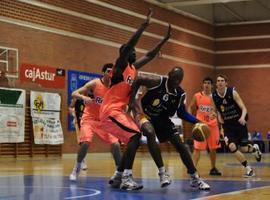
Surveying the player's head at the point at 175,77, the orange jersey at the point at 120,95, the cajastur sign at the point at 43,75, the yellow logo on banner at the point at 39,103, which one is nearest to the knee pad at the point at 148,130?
the orange jersey at the point at 120,95

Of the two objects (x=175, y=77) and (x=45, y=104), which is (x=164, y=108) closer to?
(x=175, y=77)

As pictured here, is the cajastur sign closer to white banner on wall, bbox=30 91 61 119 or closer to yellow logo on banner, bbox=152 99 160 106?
white banner on wall, bbox=30 91 61 119

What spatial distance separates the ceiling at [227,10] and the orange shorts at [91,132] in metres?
20.3

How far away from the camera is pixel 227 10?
3347 cm

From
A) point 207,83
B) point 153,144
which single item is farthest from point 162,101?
point 207,83

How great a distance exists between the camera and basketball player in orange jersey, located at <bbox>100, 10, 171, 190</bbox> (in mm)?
7949

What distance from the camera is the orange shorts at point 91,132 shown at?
392 inches

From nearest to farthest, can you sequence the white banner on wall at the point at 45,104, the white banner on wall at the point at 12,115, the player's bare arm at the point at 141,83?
the player's bare arm at the point at 141,83
the white banner on wall at the point at 12,115
the white banner on wall at the point at 45,104

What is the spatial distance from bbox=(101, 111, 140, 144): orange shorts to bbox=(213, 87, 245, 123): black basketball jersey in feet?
11.6

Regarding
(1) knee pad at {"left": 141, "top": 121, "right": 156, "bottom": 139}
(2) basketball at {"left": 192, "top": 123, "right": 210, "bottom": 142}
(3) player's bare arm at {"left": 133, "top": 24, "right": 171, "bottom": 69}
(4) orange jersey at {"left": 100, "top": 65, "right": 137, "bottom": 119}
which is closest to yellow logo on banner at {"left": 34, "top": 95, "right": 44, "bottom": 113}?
(3) player's bare arm at {"left": 133, "top": 24, "right": 171, "bottom": 69}

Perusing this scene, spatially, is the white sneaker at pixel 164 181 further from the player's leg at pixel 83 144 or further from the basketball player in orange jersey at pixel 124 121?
the player's leg at pixel 83 144

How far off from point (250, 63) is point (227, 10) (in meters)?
3.63

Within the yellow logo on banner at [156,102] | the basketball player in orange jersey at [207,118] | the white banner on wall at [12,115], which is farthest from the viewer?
the white banner on wall at [12,115]

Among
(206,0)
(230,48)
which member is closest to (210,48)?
(230,48)
